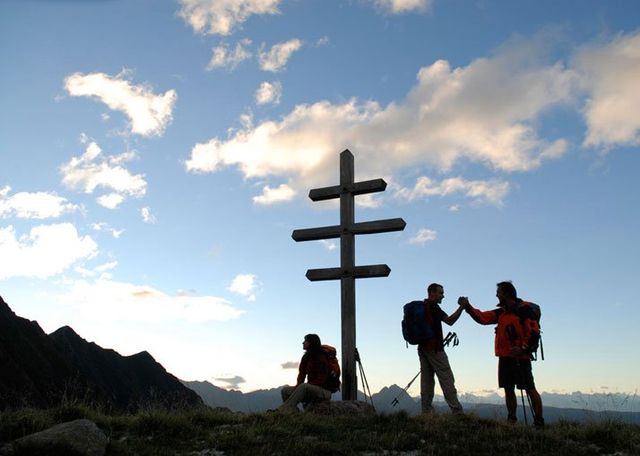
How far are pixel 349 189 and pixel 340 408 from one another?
15.0ft

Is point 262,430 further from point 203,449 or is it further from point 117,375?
point 117,375

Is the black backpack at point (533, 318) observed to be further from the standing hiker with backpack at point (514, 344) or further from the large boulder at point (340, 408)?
the large boulder at point (340, 408)

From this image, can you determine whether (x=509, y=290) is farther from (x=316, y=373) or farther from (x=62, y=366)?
(x=62, y=366)

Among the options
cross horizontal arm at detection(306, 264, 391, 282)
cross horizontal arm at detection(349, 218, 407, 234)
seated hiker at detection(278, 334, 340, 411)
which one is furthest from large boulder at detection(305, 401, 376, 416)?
cross horizontal arm at detection(349, 218, 407, 234)

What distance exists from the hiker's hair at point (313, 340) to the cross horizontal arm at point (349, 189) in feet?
10.2

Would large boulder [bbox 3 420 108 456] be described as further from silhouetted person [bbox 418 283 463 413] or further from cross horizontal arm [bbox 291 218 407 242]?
cross horizontal arm [bbox 291 218 407 242]

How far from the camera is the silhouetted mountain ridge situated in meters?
90.9

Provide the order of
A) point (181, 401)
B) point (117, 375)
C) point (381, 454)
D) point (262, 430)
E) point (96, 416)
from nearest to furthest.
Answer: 1. point (381, 454)
2. point (262, 430)
3. point (96, 416)
4. point (181, 401)
5. point (117, 375)

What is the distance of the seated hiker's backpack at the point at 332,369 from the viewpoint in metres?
10.7

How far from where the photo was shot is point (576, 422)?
344 inches

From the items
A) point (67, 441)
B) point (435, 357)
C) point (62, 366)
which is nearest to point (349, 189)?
point (435, 357)

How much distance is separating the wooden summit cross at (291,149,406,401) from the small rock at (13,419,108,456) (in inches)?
215

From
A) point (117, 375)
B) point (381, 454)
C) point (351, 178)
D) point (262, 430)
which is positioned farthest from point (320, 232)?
point (117, 375)

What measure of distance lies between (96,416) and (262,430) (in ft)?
7.90
